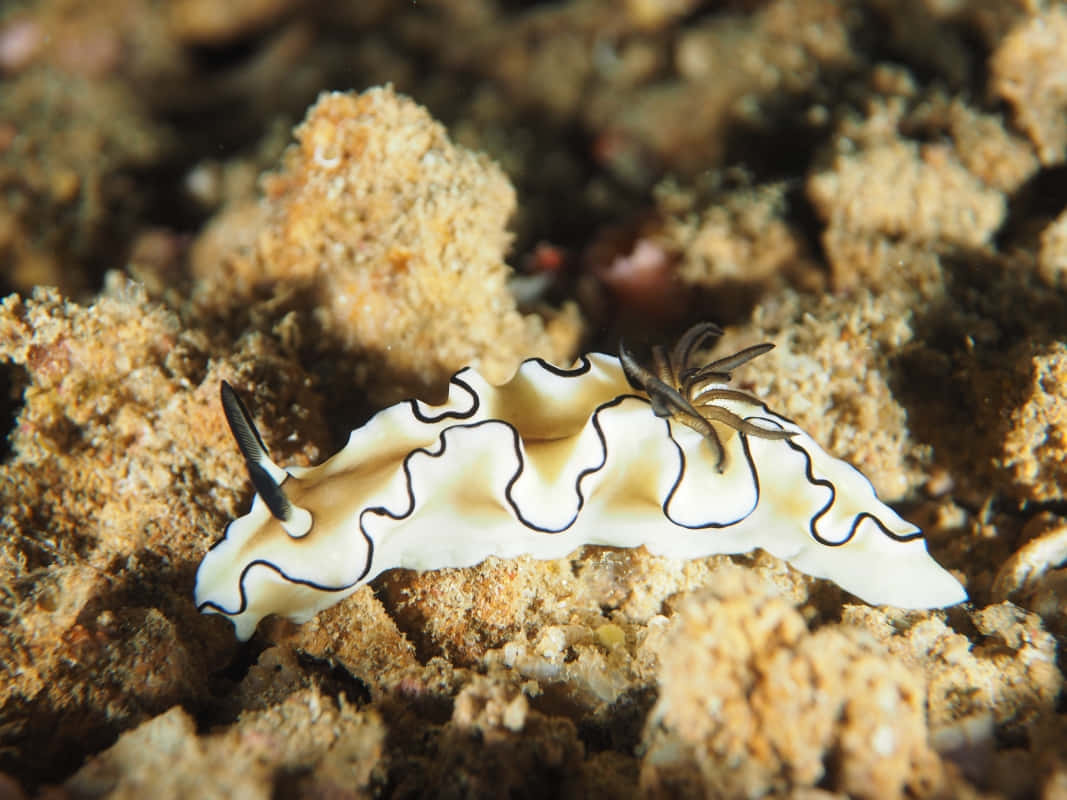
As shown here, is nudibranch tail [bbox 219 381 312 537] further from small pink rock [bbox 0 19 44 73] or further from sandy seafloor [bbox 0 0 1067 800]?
small pink rock [bbox 0 19 44 73]

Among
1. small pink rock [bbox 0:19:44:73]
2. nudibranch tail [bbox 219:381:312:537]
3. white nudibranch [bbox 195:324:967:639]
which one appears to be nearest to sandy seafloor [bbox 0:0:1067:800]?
white nudibranch [bbox 195:324:967:639]

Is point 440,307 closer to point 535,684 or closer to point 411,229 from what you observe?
point 411,229

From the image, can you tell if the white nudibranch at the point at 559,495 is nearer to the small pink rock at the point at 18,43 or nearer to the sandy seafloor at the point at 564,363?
the sandy seafloor at the point at 564,363

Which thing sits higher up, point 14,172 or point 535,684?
point 535,684

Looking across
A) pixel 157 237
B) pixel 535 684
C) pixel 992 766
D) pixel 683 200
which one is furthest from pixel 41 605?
pixel 683 200

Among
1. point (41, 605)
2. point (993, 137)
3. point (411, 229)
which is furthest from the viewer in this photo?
point (993, 137)

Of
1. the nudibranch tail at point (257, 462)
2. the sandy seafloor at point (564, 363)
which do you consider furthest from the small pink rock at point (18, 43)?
the nudibranch tail at point (257, 462)
